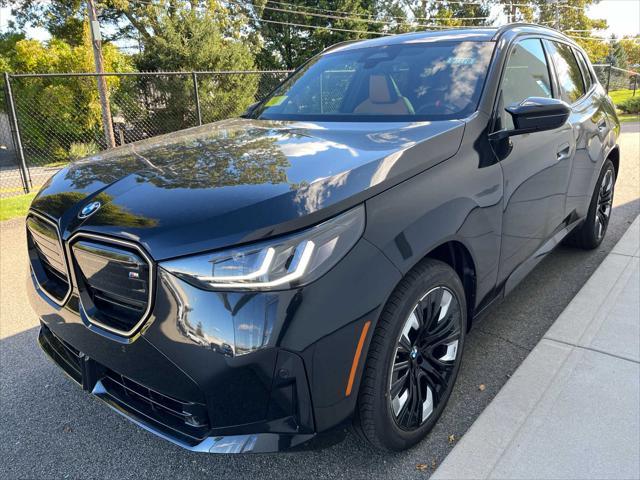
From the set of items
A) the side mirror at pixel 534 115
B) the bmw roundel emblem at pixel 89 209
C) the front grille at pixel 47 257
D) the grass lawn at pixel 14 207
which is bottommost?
the grass lawn at pixel 14 207

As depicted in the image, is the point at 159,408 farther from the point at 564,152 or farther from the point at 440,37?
the point at 564,152

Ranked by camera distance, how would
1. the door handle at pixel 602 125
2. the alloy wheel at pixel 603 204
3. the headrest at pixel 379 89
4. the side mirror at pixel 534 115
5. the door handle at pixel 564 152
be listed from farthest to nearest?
the alloy wheel at pixel 603 204
the door handle at pixel 602 125
the door handle at pixel 564 152
the headrest at pixel 379 89
the side mirror at pixel 534 115

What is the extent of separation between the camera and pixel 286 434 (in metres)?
1.70

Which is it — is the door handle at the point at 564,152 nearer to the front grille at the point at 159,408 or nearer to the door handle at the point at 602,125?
the door handle at the point at 602,125

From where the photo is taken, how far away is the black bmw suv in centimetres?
162

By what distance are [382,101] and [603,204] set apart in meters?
2.75

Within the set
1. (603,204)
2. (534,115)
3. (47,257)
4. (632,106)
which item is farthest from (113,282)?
(632,106)

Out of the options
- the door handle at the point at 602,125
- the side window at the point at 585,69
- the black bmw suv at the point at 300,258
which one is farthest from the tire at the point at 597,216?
the black bmw suv at the point at 300,258

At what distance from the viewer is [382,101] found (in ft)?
9.48

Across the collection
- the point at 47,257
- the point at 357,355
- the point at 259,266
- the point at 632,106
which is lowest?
the point at 632,106

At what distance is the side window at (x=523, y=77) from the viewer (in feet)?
8.95

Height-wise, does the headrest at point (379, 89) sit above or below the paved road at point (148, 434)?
above

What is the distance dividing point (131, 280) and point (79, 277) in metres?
0.34

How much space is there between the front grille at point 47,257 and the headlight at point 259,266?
0.71 metres
